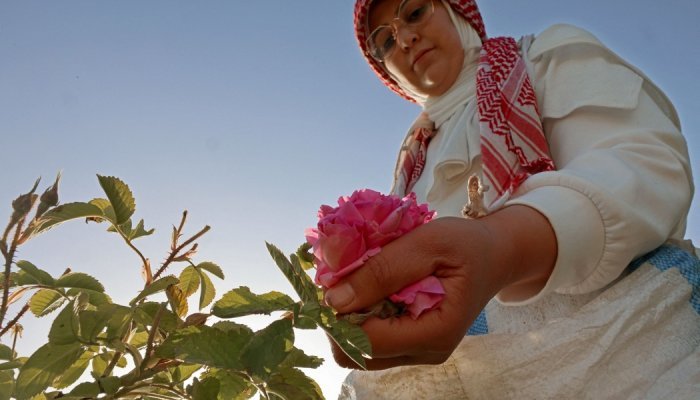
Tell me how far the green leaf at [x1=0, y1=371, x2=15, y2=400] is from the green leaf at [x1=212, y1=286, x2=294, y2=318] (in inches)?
13.3

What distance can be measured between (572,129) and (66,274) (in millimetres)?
977

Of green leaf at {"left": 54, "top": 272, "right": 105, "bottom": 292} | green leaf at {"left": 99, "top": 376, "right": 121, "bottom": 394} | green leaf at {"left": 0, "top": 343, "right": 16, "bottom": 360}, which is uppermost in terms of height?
green leaf at {"left": 54, "top": 272, "right": 105, "bottom": 292}

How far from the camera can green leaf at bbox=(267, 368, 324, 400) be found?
28.1 inches

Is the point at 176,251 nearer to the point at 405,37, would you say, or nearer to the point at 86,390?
the point at 86,390

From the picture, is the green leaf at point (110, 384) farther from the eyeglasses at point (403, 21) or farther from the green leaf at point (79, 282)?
the eyeglasses at point (403, 21)

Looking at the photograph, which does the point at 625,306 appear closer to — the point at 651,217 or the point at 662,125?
the point at 651,217

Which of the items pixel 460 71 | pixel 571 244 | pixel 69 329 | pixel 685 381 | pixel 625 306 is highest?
pixel 460 71

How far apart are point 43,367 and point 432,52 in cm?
130

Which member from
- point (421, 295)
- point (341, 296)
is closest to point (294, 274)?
point (341, 296)

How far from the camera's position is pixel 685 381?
85 cm

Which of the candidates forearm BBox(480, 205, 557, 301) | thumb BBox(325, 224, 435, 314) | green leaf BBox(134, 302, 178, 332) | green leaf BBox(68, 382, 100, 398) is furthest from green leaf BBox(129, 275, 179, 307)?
forearm BBox(480, 205, 557, 301)

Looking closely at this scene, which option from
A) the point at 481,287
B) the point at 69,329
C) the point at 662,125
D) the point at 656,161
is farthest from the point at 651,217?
the point at 69,329

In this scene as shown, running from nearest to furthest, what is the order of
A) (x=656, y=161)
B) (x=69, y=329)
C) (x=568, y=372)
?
(x=69, y=329) < (x=568, y=372) < (x=656, y=161)

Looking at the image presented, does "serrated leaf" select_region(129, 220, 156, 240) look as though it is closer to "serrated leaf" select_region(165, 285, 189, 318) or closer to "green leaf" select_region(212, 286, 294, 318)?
"serrated leaf" select_region(165, 285, 189, 318)
